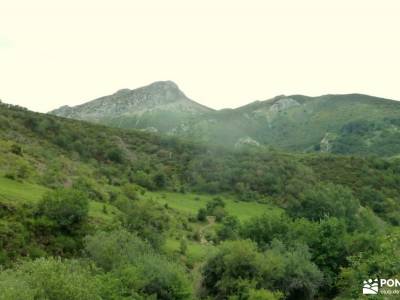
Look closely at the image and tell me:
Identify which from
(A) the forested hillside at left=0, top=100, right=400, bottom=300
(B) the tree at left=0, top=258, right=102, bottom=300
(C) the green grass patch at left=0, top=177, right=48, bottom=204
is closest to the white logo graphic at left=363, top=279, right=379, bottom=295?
(A) the forested hillside at left=0, top=100, right=400, bottom=300

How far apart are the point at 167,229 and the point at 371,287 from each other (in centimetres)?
2430

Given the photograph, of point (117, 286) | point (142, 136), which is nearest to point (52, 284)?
point (117, 286)

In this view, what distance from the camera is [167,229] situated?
1912 inches

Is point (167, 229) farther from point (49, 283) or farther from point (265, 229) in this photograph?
point (49, 283)

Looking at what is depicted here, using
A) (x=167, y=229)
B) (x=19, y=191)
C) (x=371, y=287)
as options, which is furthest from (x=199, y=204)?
(x=371, y=287)

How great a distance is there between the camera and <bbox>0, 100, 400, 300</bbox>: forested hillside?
29094 mm

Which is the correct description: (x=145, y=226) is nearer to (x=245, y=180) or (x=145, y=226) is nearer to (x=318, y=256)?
(x=318, y=256)

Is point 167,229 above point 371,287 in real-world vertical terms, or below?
below

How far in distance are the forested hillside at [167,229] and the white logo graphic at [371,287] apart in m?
0.86

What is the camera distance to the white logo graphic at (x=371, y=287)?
29403 mm

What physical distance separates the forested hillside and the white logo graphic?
858 millimetres

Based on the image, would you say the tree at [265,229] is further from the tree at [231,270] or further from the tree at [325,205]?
the tree at [325,205]

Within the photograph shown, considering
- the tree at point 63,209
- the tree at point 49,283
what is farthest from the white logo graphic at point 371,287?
the tree at point 63,209

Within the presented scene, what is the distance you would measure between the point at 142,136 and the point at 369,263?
302 ft
